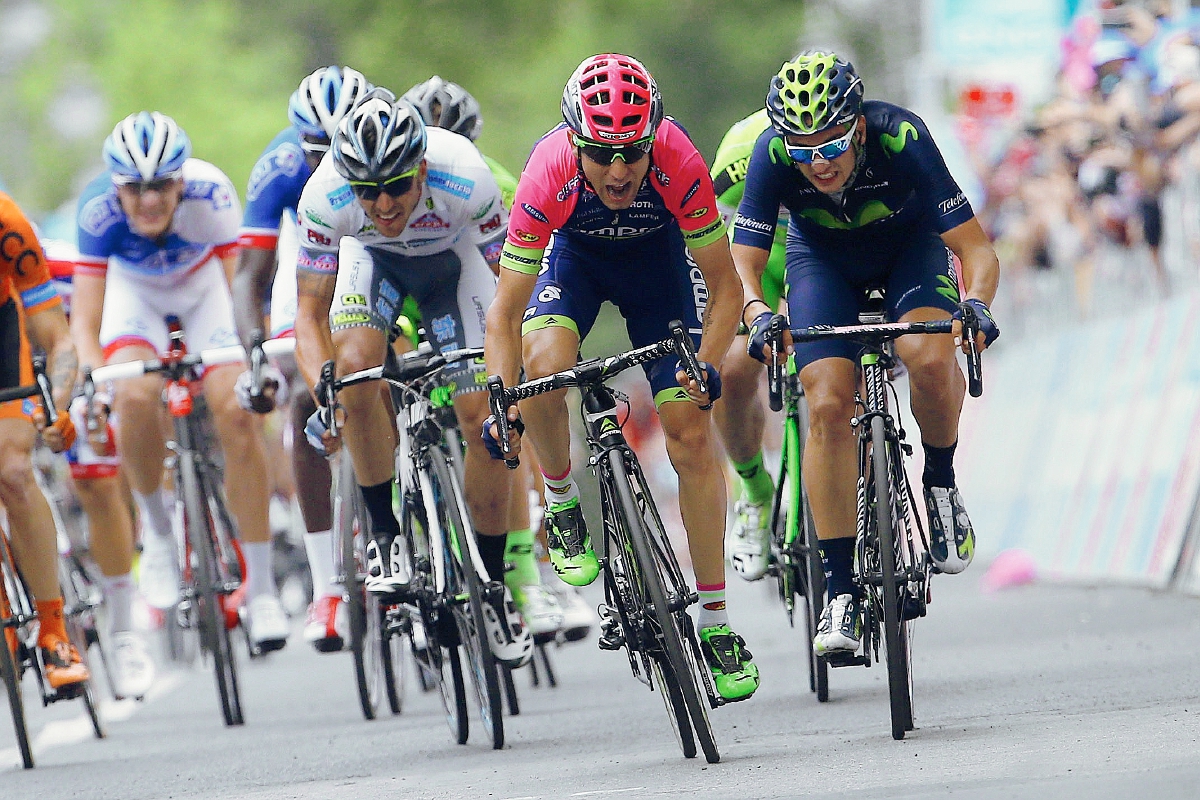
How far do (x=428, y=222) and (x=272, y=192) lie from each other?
A: 1.58 meters

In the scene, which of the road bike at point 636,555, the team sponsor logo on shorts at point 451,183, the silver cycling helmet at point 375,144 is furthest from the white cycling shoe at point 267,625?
the road bike at point 636,555

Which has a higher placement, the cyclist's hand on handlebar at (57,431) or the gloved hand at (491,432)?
the cyclist's hand on handlebar at (57,431)

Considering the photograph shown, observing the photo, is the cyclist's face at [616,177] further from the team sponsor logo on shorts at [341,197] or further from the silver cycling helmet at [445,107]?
the silver cycling helmet at [445,107]

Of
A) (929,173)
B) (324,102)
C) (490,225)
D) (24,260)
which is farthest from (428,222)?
(929,173)

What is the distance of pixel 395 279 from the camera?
352 inches

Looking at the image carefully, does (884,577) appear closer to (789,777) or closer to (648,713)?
(789,777)

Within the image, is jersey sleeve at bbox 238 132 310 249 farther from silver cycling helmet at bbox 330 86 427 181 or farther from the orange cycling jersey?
silver cycling helmet at bbox 330 86 427 181

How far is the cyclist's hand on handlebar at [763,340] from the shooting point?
7195 mm

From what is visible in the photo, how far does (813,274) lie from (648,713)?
2099 mm

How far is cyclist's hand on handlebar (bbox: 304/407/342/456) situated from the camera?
27.4 ft

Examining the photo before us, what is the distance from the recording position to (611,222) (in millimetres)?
7859

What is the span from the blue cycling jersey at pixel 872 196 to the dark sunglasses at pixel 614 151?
65 centimetres

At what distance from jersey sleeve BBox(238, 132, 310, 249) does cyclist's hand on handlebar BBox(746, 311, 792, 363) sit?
333 cm

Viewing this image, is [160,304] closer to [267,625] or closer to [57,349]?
[267,625]
